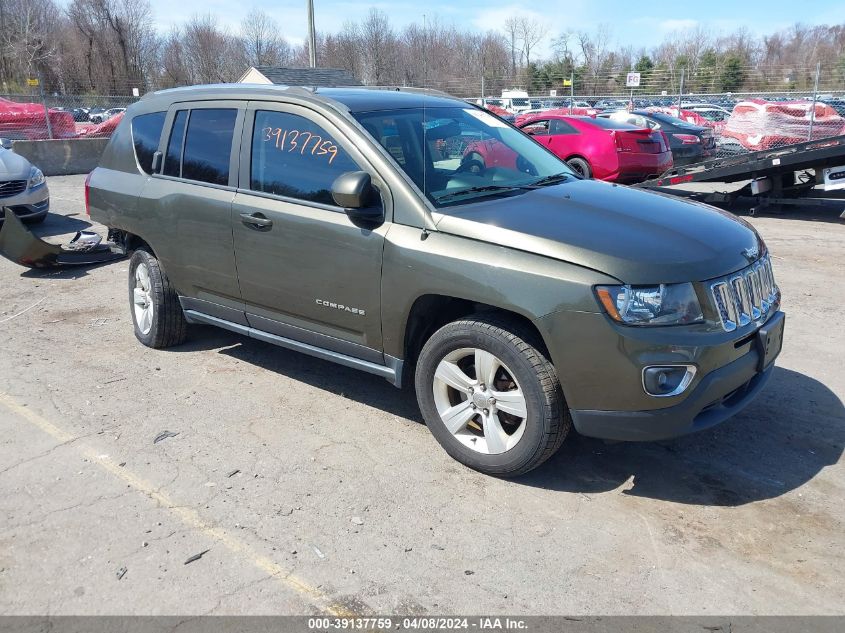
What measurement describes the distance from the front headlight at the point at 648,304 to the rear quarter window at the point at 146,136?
11.9 feet

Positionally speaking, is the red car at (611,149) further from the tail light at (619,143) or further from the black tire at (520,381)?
the black tire at (520,381)

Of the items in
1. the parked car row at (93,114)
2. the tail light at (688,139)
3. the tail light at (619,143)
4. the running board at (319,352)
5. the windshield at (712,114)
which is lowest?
the running board at (319,352)

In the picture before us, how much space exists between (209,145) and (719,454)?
146 inches

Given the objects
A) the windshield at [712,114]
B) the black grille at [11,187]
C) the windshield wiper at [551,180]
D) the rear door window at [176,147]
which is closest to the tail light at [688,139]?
the windshield at [712,114]

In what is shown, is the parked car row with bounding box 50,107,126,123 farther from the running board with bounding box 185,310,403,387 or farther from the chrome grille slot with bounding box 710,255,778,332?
the chrome grille slot with bounding box 710,255,778,332

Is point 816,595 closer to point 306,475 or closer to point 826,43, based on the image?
point 306,475

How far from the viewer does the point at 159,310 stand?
5512 millimetres

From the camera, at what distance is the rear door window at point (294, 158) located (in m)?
4.21

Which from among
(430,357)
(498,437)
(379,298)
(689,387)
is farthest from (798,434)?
(379,298)

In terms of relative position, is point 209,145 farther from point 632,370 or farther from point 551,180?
point 632,370

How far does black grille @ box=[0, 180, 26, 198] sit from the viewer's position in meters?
9.81

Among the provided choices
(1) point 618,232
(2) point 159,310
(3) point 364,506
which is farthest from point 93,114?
(1) point 618,232

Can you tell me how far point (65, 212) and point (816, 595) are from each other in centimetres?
1227

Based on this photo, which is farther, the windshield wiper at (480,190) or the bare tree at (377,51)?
the bare tree at (377,51)
